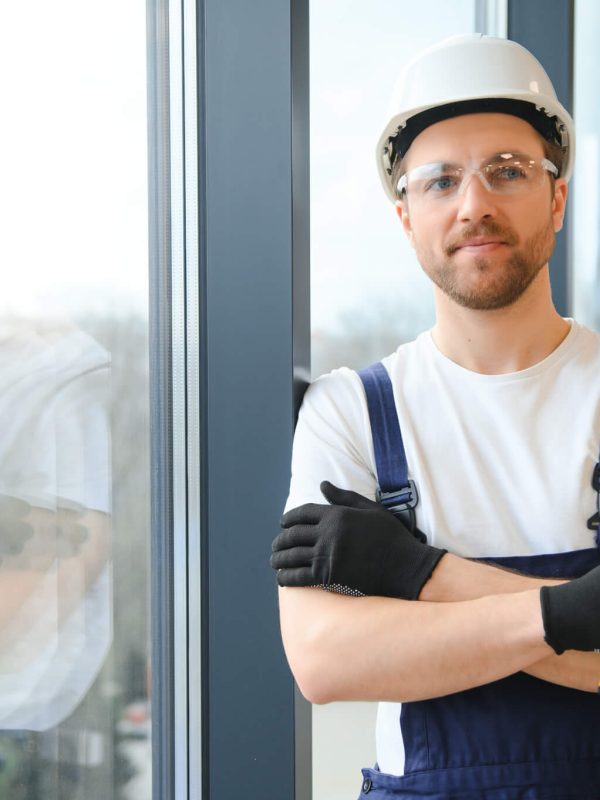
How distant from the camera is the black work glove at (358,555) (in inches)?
46.4

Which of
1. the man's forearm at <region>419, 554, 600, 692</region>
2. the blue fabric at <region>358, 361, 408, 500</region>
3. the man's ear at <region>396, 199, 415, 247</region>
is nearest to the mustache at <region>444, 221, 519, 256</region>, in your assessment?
the man's ear at <region>396, 199, 415, 247</region>

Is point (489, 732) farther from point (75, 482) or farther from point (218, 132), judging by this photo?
point (218, 132)

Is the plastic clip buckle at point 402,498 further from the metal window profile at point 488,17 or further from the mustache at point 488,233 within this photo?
the metal window profile at point 488,17

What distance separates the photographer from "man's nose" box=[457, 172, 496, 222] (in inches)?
52.2

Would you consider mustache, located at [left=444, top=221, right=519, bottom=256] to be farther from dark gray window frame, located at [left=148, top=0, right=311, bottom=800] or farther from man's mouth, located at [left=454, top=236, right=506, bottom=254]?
dark gray window frame, located at [left=148, top=0, right=311, bottom=800]

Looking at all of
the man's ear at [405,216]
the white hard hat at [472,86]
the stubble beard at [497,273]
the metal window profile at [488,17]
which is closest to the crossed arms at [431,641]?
the stubble beard at [497,273]

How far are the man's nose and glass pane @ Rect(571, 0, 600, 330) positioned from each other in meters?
1.01

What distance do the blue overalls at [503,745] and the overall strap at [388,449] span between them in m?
0.28

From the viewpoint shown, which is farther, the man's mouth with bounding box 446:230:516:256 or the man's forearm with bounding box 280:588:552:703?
the man's mouth with bounding box 446:230:516:256

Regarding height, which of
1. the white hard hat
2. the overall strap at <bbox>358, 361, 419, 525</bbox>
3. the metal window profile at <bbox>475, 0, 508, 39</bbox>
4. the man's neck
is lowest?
the overall strap at <bbox>358, 361, 419, 525</bbox>

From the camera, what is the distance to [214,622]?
1457 millimetres

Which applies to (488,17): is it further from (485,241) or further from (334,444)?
(334,444)

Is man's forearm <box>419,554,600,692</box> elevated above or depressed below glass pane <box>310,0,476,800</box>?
below

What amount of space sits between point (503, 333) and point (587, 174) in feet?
4.03
